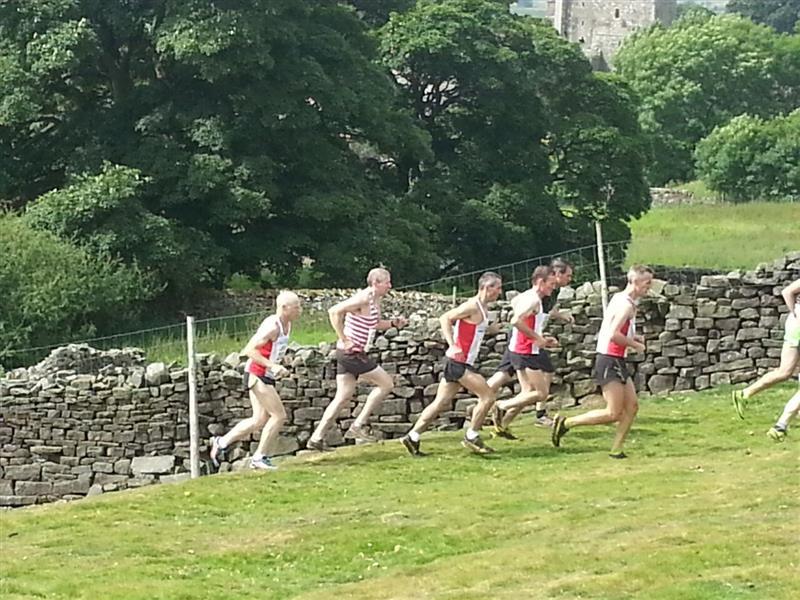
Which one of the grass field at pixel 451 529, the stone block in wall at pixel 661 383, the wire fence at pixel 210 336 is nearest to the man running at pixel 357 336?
the grass field at pixel 451 529

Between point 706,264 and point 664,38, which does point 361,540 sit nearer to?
point 706,264

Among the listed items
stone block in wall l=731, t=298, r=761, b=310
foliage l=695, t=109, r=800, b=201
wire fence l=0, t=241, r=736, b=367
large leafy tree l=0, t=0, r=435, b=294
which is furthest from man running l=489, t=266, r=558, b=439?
foliage l=695, t=109, r=800, b=201

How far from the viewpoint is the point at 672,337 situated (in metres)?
21.2

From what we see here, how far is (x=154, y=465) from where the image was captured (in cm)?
1973

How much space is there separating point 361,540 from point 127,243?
20.3m

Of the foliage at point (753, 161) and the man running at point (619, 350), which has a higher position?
the foliage at point (753, 161)

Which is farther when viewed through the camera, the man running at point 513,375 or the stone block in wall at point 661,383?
the stone block in wall at point 661,383

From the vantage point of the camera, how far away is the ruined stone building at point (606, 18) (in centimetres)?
13012

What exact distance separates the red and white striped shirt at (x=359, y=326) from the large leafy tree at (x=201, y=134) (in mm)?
16279

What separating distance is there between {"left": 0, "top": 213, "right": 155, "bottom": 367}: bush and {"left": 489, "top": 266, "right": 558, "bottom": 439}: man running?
10805mm

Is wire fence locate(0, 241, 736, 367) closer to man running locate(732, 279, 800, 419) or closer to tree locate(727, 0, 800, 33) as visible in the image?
man running locate(732, 279, 800, 419)

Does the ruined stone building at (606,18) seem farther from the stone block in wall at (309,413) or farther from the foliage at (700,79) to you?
the stone block in wall at (309,413)

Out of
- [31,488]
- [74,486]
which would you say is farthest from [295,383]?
[31,488]

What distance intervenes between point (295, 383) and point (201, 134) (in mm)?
15408
